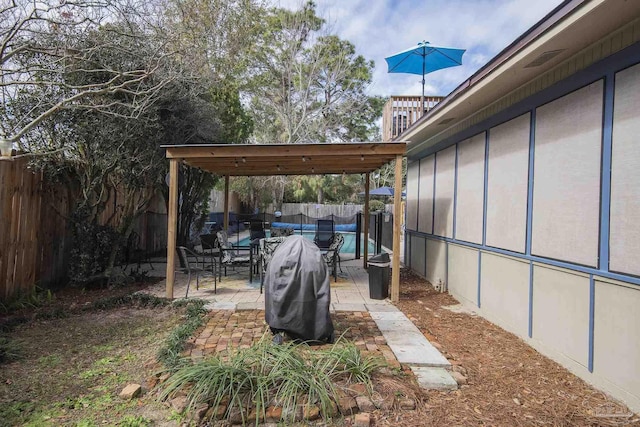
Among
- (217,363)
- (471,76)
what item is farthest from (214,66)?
(217,363)

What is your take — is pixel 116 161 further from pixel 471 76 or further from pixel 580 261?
pixel 580 261

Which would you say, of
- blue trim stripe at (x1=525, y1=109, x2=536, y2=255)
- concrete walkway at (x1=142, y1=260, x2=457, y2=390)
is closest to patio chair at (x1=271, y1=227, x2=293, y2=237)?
concrete walkway at (x1=142, y1=260, x2=457, y2=390)

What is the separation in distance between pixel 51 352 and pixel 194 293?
90.5 inches

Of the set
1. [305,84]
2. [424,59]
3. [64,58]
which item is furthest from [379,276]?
[305,84]

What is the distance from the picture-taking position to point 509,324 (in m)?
3.98

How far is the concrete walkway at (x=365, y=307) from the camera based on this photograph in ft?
9.81

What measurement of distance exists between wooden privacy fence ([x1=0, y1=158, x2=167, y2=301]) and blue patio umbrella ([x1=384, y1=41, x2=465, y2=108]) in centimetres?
724

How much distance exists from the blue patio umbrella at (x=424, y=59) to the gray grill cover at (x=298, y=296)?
20.3 ft

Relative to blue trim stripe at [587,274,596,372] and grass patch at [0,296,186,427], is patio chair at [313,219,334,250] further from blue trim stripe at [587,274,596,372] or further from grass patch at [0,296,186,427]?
blue trim stripe at [587,274,596,372]

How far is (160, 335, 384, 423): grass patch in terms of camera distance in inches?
92.3

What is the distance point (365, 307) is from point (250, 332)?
5.60 feet

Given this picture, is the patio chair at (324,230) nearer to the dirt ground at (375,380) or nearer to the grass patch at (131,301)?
the grass patch at (131,301)

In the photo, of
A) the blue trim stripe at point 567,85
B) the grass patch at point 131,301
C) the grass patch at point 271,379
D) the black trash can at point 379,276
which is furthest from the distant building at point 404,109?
the grass patch at point 271,379

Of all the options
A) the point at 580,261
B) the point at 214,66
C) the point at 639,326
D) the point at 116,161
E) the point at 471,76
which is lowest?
the point at 639,326
